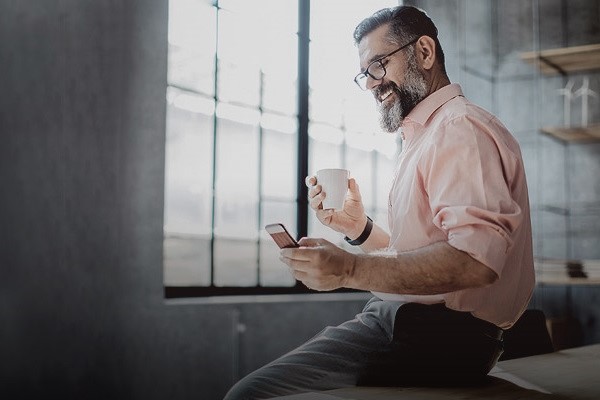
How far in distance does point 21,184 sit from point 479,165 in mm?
1685

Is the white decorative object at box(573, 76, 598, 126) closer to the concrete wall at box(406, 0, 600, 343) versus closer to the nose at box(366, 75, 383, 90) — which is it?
the concrete wall at box(406, 0, 600, 343)

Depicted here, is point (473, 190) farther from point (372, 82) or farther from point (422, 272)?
point (372, 82)

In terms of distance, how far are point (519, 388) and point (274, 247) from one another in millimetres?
2610

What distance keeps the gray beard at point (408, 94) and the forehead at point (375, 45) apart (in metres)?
0.06

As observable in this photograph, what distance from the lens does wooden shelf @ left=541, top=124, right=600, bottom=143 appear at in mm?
4164

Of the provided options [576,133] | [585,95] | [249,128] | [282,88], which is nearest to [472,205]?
[249,128]

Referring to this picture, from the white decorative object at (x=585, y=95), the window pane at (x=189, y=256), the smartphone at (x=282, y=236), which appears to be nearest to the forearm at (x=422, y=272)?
the smartphone at (x=282, y=236)

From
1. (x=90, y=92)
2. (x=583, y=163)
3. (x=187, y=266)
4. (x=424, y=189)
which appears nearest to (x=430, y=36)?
(x=424, y=189)

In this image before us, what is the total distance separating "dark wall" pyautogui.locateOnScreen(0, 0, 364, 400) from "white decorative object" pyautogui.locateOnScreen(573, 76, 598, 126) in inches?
104

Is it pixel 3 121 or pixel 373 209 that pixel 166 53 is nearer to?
pixel 3 121

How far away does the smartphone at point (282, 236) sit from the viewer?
124cm

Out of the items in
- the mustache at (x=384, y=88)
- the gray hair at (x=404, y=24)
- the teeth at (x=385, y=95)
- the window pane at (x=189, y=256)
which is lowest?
the window pane at (x=189, y=256)

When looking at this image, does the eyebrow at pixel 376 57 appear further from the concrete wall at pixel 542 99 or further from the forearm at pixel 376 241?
the concrete wall at pixel 542 99

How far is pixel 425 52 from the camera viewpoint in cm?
158
